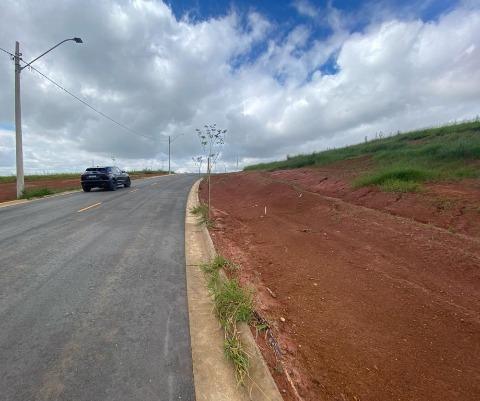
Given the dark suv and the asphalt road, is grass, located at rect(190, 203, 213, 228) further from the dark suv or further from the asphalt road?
the dark suv

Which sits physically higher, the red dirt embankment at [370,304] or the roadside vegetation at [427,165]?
the roadside vegetation at [427,165]

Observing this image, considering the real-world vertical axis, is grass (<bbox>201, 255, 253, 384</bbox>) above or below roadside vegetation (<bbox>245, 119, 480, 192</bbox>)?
below

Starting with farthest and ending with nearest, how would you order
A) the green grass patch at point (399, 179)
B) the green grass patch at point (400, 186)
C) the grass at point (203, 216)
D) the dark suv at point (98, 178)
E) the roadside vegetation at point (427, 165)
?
the dark suv at point (98, 178), the roadside vegetation at point (427, 165), the green grass patch at point (399, 179), the green grass patch at point (400, 186), the grass at point (203, 216)

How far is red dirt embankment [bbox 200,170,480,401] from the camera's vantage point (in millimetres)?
2680

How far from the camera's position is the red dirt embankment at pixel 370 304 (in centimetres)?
268

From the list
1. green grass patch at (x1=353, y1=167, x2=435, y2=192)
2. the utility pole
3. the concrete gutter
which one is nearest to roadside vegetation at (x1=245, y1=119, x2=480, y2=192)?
green grass patch at (x1=353, y1=167, x2=435, y2=192)

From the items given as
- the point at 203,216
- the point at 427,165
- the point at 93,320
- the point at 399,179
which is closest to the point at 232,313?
the point at 93,320

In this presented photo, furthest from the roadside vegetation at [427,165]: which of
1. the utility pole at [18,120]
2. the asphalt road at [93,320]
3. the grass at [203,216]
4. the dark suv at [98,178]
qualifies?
the utility pole at [18,120]

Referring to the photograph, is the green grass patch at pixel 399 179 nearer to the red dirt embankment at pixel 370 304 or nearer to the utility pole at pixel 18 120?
the red dirt embankment at pixel 370 304

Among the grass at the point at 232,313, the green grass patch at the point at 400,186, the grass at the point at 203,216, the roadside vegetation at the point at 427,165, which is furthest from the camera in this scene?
the roadside vegetation at the point at 427,165

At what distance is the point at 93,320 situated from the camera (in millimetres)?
3289

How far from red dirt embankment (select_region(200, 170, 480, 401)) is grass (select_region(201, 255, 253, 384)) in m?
0.27

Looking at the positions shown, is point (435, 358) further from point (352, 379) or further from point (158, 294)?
point (158, 294)

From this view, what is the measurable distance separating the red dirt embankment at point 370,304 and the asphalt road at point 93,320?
3.34 feet
